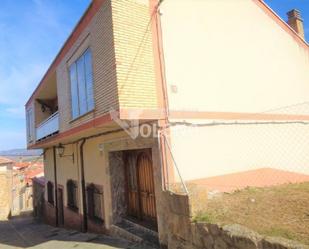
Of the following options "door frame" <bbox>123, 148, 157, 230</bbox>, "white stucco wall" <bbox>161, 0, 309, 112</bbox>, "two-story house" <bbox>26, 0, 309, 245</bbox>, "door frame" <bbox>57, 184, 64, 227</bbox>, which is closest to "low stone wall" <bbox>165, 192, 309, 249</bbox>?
"two-story house" <bbox>26, 0, 309, 245</bbox>

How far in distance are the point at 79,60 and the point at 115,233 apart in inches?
224

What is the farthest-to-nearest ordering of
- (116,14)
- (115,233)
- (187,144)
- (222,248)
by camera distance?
1. (115,233)
2. (187,144)
3. (116,14)
4. (222,248)

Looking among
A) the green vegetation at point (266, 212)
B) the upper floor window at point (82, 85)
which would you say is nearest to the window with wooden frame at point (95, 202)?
the upper floor window at point (82, 85)

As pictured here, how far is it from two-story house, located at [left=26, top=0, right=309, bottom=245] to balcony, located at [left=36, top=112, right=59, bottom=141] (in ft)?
0.38

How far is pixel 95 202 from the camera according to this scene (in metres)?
11.1

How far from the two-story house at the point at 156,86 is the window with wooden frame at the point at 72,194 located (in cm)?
78

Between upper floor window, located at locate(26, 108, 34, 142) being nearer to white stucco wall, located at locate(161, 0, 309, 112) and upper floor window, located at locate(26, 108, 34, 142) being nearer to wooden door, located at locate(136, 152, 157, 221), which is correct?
wooden door, located at locate(136, 152, 157, 221)

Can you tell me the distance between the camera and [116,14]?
6.82 meters

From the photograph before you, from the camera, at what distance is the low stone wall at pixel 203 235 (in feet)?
13.8

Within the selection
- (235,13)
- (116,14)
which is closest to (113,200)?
(116,14)

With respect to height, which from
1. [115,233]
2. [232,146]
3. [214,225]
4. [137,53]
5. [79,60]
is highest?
[79,60]

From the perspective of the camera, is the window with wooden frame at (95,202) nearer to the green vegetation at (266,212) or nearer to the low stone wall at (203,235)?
the low stone wall at (203,235)

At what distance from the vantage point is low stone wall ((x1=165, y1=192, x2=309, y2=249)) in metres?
4.21

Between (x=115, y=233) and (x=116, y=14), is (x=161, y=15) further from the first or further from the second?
(x=115, y=233)
